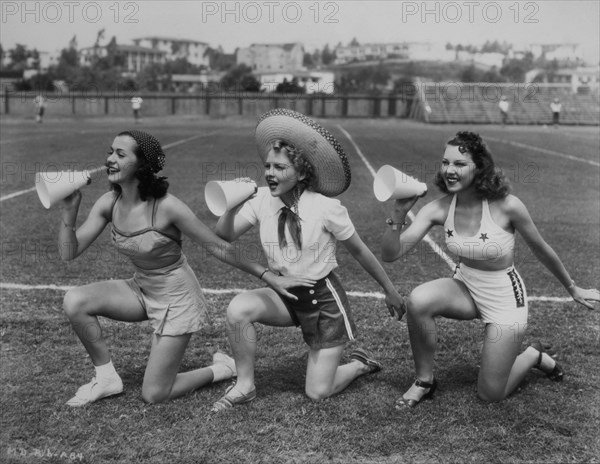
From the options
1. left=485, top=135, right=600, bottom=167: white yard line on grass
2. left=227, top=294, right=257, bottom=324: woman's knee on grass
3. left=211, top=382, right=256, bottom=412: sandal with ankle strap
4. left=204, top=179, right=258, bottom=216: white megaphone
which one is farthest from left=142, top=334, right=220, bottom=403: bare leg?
left=485, top=135, right=600, bottom=167: white yard line on grass

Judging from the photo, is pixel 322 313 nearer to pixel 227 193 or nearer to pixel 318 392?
pixel 318 392

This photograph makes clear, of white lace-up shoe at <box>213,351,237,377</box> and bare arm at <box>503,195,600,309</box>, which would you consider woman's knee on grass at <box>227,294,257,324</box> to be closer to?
white lace-up shoe at <box>213,351,237,377</box>

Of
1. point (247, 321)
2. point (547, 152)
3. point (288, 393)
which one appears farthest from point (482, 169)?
point (547, 152)

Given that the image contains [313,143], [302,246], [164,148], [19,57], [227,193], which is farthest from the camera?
[19,57]

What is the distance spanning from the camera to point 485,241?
447cm

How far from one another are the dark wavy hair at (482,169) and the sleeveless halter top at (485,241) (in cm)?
10

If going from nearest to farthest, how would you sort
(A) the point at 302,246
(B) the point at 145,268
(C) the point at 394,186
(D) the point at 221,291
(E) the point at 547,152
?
(C) the point at 394,186, (A) the point at 302,246, (B) the point at 145,268, (D) the point at 221,291, (E) the point at 547,152

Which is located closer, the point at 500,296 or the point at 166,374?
the point at 166,374

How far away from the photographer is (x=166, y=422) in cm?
421

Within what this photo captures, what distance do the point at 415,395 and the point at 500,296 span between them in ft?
2.47

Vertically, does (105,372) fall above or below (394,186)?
below

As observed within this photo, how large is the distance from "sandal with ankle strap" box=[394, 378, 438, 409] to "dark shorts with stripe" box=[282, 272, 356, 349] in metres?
0.45

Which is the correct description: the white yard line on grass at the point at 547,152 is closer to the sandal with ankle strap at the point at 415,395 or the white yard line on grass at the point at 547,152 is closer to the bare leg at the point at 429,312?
the bare leg at the point at 429,312

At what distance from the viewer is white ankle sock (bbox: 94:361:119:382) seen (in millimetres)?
4547
